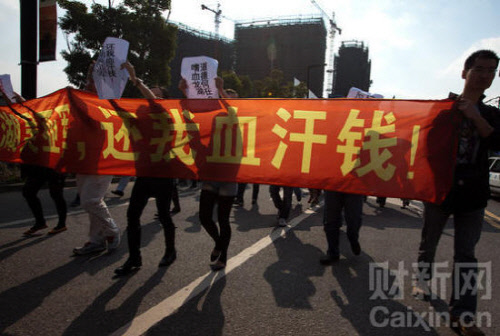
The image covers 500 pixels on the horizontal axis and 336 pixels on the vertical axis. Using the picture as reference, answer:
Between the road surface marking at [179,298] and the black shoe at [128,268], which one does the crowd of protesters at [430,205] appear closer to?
the black shoe at [128,268]

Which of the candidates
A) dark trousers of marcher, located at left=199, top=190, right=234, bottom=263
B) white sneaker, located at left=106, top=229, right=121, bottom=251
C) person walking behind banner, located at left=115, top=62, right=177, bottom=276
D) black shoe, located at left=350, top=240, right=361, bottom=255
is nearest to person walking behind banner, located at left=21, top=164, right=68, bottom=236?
white sneaker, located at left=106, top=229, right=121, bottom=251

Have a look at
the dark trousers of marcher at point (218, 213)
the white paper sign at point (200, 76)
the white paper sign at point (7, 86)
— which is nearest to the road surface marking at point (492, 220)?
the dark trousers of marcher at point (218, 213)

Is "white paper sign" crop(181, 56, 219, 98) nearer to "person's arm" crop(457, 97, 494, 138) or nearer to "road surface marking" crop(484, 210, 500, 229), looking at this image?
"person's arm" crop(457, 97, 494, 138)

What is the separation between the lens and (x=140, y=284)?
3.07m

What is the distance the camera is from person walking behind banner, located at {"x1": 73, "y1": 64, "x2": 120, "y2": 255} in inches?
142

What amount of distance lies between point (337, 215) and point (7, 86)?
5.07m

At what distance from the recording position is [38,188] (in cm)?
439

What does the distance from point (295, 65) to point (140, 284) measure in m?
94.7

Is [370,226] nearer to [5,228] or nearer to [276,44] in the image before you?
[5,228]

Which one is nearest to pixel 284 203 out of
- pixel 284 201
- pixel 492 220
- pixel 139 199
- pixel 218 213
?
pixel 284 201

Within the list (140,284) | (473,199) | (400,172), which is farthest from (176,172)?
(473,199)

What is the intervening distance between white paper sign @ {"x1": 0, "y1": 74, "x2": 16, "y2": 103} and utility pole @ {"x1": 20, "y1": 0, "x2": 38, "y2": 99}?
5.10 metres

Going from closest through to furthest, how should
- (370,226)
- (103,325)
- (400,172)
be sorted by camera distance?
1. (103,325)
2. (400,172)
3. (370,226)

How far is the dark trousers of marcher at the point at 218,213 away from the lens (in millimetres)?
3379
